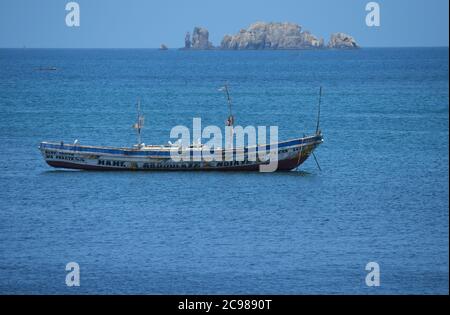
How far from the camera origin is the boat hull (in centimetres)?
8169

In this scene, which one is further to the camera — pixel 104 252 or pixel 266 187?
pixel 266 187

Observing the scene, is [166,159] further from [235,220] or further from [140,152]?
[235,220]

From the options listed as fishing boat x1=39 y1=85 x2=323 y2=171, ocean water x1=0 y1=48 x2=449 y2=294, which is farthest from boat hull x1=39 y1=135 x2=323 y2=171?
ocean water x1=0 y1=48 x2=449 y2=294

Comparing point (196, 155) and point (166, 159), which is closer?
point (196, 155)

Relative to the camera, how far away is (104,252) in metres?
58.5

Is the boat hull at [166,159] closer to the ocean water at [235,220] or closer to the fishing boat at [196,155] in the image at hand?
the fishing boat at [196,155]

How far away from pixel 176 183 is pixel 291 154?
9.71m

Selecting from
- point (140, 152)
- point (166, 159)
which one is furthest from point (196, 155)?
point (140, 152)

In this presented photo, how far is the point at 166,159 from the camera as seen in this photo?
8188 centimetres

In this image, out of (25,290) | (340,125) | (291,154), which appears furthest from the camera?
(340,125)

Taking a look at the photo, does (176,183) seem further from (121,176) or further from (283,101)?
(283,101)

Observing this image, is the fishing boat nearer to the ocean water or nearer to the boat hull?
the boat hull

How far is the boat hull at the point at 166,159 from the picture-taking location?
81688 millimetres
